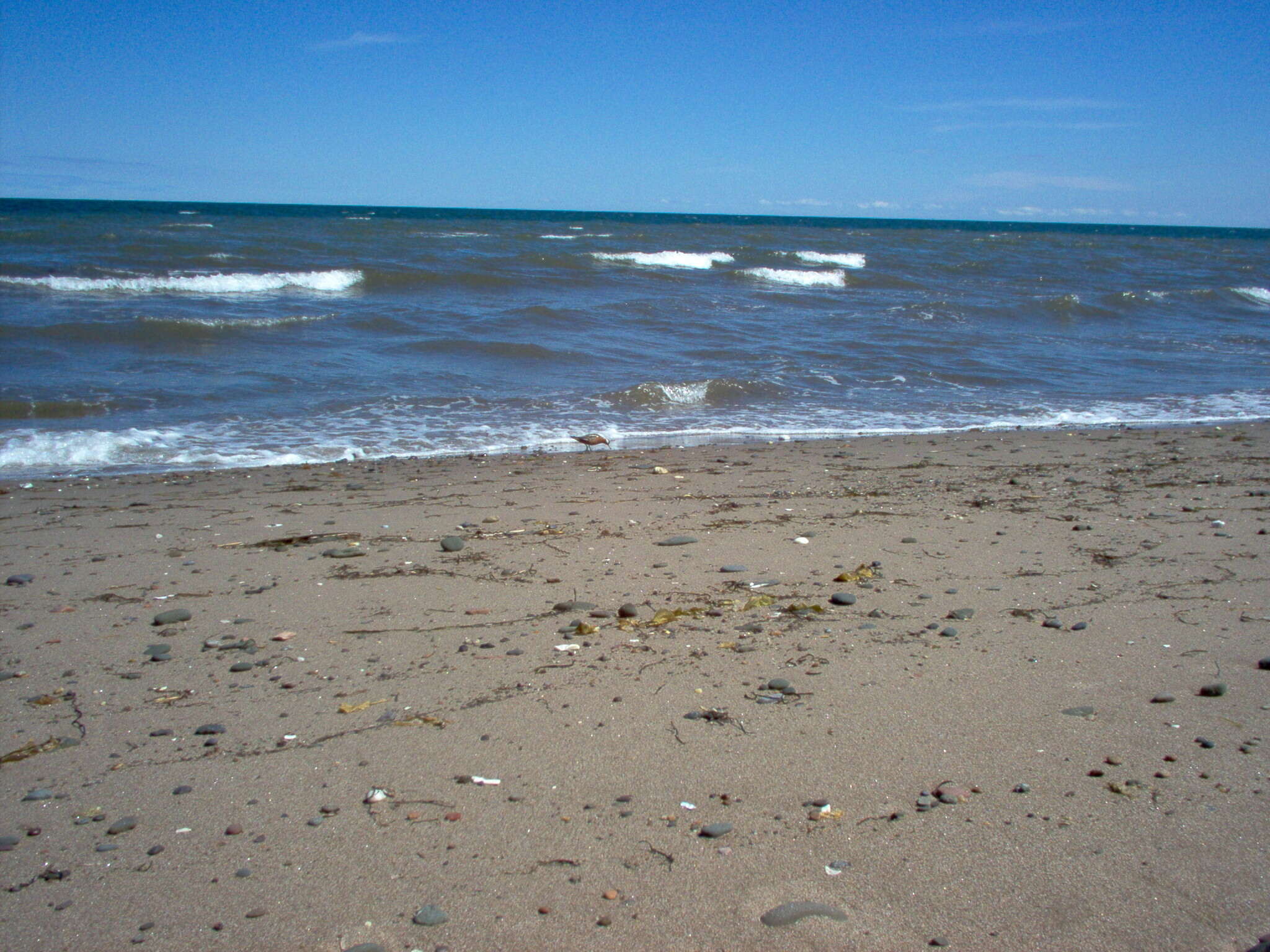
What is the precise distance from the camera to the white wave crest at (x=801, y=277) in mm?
23516

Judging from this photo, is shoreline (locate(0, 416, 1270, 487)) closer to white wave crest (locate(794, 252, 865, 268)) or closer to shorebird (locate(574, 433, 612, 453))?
shorebird (locate(574, 433, 612, 453))

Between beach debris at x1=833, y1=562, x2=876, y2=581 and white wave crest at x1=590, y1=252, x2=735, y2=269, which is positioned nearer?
beach debris at x1=833, y1=562, x2=876, y2=581

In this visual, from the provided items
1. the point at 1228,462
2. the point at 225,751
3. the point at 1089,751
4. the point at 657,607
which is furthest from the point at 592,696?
the point at 1228,462

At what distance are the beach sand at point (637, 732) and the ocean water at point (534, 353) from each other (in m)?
3.28

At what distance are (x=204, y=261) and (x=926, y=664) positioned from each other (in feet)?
71.0

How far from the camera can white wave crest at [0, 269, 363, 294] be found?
1692 cm

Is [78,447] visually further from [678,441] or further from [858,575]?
[858,575]

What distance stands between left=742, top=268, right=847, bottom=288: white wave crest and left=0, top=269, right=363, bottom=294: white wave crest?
11.0 meters

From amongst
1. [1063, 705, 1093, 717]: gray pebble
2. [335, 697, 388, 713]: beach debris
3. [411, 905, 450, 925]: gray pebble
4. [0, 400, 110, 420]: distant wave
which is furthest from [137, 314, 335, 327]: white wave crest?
[1063, 705, 1093, 717]: gray pebble

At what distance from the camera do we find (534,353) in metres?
12.2

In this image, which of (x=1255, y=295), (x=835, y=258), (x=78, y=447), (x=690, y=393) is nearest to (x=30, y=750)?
(x=78, y=447)

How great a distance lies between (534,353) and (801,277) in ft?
47.3

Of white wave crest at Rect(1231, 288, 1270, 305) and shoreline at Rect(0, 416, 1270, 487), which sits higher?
white wave crest at Rect(1231, 288, 1270, 305)

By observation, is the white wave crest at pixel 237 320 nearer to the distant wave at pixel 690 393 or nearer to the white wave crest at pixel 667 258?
the distant wave at pixel 690 393
